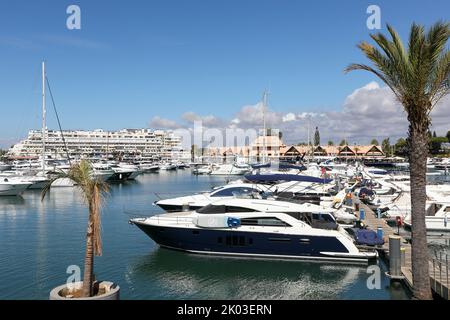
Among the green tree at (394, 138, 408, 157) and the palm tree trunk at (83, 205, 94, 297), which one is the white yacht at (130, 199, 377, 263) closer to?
the green tree at (394, 138, 408, 157)

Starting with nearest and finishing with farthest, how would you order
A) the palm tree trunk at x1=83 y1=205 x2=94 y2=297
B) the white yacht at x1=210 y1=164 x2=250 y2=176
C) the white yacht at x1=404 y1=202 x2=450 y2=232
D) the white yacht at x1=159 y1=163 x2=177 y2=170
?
the palm tree trunk at x1=83 y1=205 x2=94 y2=297
the white yacht at x1=404 y1=202 x2=450 y2=232
the white yacht at x1=210 y1=164 x2=250 y2=176
the white yacht at x1=159 y1=163 x2=177 y2=170

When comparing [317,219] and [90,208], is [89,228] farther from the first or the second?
[317,219]

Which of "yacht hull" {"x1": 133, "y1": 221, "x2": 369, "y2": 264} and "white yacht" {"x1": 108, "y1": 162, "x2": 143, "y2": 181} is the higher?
"white yacht" {"x1": 108, "y1": 162, "x2": 143, "y2": 181}

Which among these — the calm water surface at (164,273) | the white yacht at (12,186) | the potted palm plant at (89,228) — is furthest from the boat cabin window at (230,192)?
the white yacht at (12,186)

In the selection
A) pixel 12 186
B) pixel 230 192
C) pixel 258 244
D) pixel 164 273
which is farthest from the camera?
pixel 12 186

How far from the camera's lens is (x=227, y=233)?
20.0 m

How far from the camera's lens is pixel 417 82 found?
10438 mm

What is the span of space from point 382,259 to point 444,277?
6.65 m

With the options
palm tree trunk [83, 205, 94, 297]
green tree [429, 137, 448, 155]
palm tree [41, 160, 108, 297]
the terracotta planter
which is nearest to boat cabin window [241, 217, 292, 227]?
the terracotta planter

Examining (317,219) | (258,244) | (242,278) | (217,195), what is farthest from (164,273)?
(217,195)

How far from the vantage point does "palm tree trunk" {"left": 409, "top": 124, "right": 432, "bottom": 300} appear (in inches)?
428

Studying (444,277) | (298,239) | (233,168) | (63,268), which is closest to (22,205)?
(63,268)

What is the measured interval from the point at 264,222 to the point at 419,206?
31.8 feet
